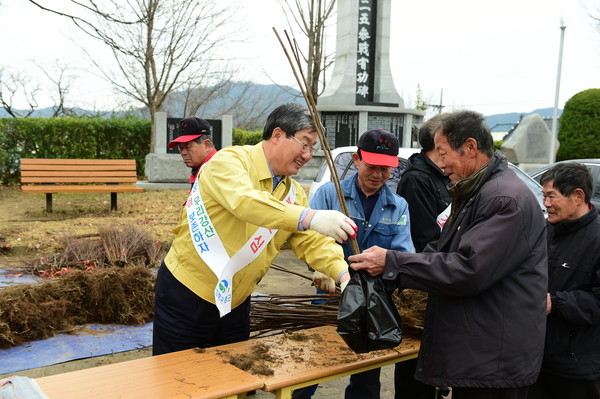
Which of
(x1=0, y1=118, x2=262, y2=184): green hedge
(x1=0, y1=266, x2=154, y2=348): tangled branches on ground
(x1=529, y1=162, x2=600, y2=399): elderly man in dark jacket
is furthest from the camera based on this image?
(x1=0, y1=118, x2=262, y2=184): green hedge

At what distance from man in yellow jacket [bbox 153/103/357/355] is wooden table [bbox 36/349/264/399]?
0.85 feet

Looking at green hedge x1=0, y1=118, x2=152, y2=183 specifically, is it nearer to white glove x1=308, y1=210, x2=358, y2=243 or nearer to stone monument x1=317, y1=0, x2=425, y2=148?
stone monument x1=317, y1=0, x2=425, y2=148

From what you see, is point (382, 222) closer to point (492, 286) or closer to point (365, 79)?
point (492, 286)

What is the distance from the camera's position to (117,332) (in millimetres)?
4684

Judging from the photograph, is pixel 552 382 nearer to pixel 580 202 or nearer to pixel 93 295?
pixel 580 202

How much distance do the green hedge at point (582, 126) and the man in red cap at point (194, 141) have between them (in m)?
15.5

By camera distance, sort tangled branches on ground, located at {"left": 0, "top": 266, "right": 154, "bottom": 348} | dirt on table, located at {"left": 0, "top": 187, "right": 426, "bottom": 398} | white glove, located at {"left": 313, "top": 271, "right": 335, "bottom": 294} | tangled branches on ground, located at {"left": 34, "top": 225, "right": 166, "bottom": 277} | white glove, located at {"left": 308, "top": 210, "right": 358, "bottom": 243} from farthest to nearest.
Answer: tangled branches on ground, located at {"left": 34, "top": 225, "right": 166, "bottom": 277} < tangled branches on ground, located at {"left": 0, "top": 266, "right": 154, "bottom": 348} < dirt on table, located at {"left": 0, "top": 187, "right": 426, "bottom": 398} < white glove, located at {"left": 313, "top": 271, "right": 335, "bottom": 294} < white glove, located at {"left": 308, "top": 210, "right": 358, "bottom": 243}

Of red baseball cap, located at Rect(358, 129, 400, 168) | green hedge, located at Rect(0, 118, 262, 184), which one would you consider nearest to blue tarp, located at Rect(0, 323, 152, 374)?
red baseball cap, located at Rect(358, 129, 400, 168)

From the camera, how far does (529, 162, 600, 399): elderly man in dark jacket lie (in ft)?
8.39

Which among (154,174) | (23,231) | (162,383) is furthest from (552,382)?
(154,174)

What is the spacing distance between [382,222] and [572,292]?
3.59 feet

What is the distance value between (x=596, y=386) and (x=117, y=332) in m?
3.72

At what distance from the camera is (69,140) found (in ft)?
46.6

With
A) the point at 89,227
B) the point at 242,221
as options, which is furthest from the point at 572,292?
the point at 89,227
